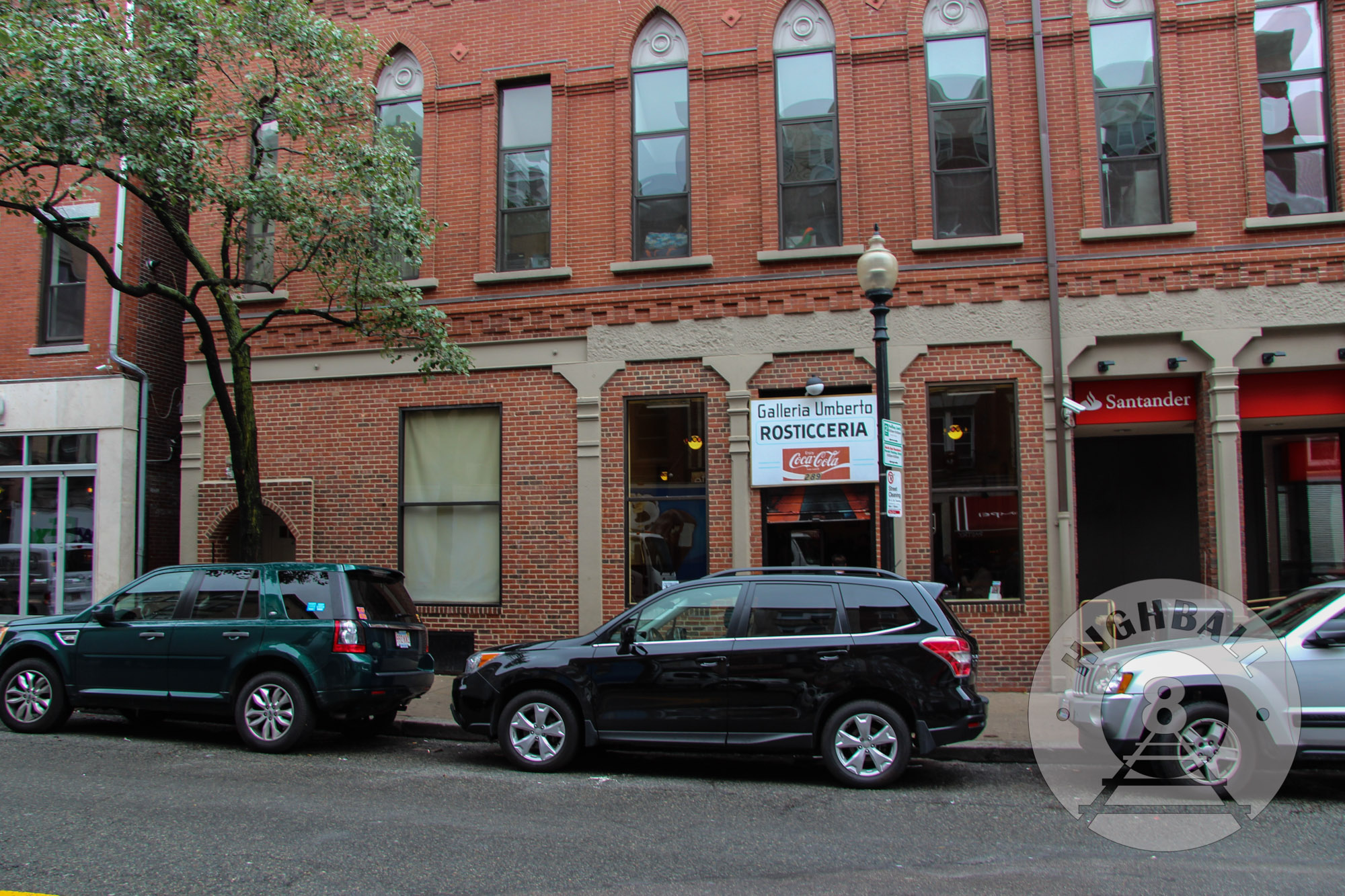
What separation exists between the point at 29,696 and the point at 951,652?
8.58 metres

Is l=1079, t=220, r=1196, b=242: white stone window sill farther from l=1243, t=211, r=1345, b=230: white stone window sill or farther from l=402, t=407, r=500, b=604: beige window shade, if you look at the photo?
l=402, t=407, r=500, b=604: beige window shade

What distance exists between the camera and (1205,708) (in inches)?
271

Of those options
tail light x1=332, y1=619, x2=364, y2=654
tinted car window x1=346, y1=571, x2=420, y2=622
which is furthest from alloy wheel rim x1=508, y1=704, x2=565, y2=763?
tinted car window x1=346, y1=571, x2=420, y2=622

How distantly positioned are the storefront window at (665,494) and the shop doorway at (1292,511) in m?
7.17

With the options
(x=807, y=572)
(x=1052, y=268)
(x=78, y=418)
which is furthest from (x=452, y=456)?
(x=1052, y=268)

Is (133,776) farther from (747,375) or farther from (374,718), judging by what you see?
(747,375)

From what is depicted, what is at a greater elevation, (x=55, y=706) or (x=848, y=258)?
(x=848, y=258)

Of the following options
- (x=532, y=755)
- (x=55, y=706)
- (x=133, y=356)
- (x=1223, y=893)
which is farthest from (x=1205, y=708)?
(x=133, y=356)

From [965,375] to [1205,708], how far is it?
565 centimetres

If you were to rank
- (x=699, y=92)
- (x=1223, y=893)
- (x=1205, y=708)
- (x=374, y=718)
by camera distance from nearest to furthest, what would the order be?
1. (x=1223, y=893)
2. (x=1205, y=708)
3. (x=374, y=718)
4. (x=699, y=92)

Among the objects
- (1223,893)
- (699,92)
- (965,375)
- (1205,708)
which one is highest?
(699,92)

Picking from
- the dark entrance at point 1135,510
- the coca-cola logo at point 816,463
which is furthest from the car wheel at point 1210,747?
the dark entrance at point 1135,510

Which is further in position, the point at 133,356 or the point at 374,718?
the point at 133,356

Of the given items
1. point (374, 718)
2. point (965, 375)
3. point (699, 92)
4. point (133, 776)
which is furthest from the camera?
point (699, 92)
